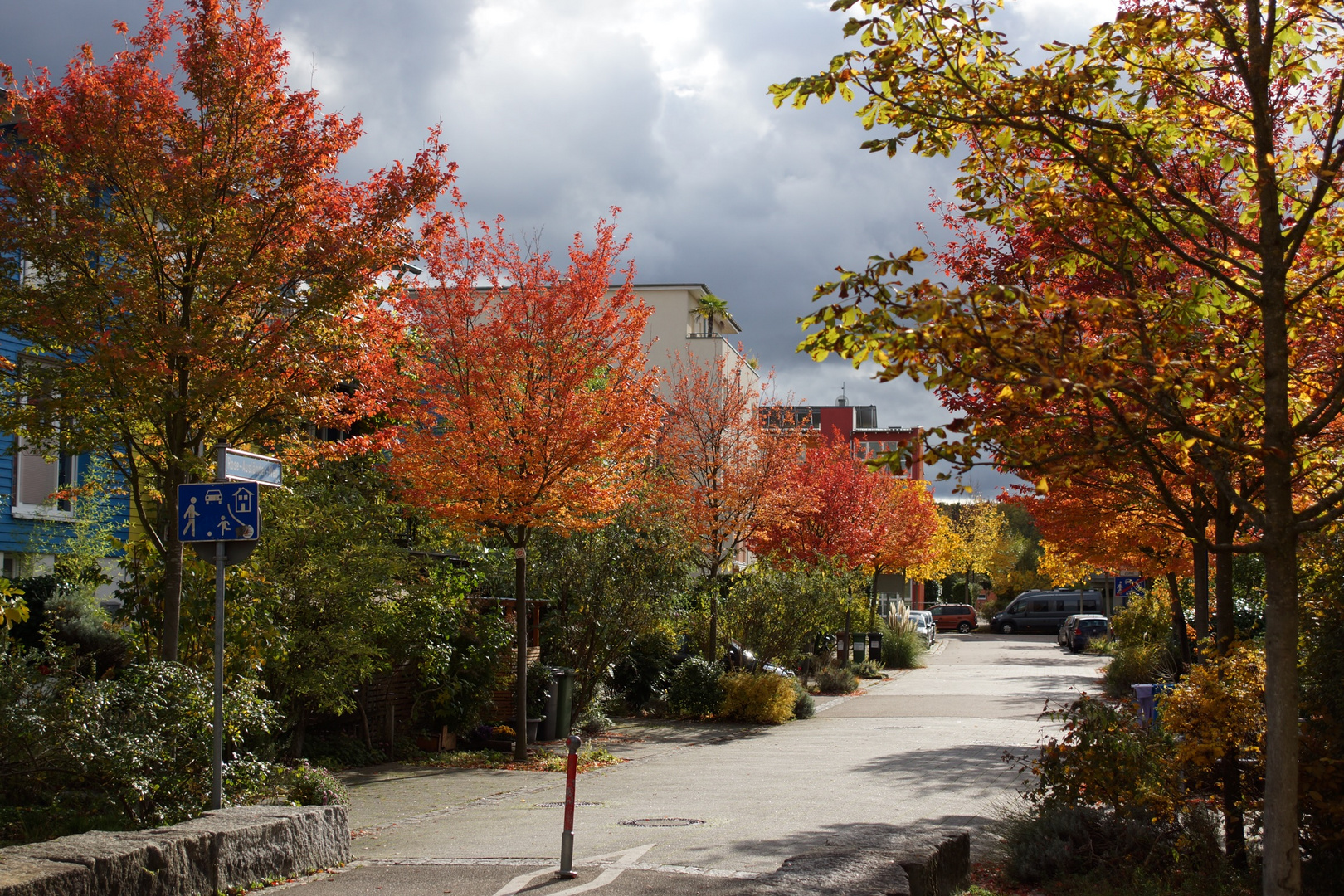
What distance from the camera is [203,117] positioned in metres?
10.1

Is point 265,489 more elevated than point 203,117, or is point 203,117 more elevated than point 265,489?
point 203,117

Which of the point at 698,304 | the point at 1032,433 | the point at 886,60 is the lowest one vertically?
the point at 1032,433

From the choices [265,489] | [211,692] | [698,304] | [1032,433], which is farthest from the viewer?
[698,304]

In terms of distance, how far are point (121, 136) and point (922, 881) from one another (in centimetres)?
840

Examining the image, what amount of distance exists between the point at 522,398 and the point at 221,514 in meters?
6.61

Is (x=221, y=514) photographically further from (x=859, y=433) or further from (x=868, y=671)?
(x=859, y=433)

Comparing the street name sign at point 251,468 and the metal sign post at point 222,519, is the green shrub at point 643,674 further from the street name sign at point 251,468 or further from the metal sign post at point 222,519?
the metal sign post at point 222,519

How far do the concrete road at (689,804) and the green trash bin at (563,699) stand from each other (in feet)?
3.22

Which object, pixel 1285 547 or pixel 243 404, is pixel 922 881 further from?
pixel 243 404

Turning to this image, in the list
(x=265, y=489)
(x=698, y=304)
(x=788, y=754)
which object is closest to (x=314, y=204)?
(x=265, y=489)

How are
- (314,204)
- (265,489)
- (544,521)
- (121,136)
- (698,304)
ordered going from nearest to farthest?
(121,136) → (314,204) → (265,489) → (544,521) → (698,304)

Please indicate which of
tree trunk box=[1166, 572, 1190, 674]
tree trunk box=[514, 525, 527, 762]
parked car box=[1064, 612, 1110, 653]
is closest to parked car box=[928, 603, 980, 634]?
parked car box=[1064, 612, 1110, 653]

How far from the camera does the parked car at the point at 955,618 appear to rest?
225 ft

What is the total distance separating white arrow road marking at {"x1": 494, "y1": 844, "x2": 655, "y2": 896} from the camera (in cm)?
734
